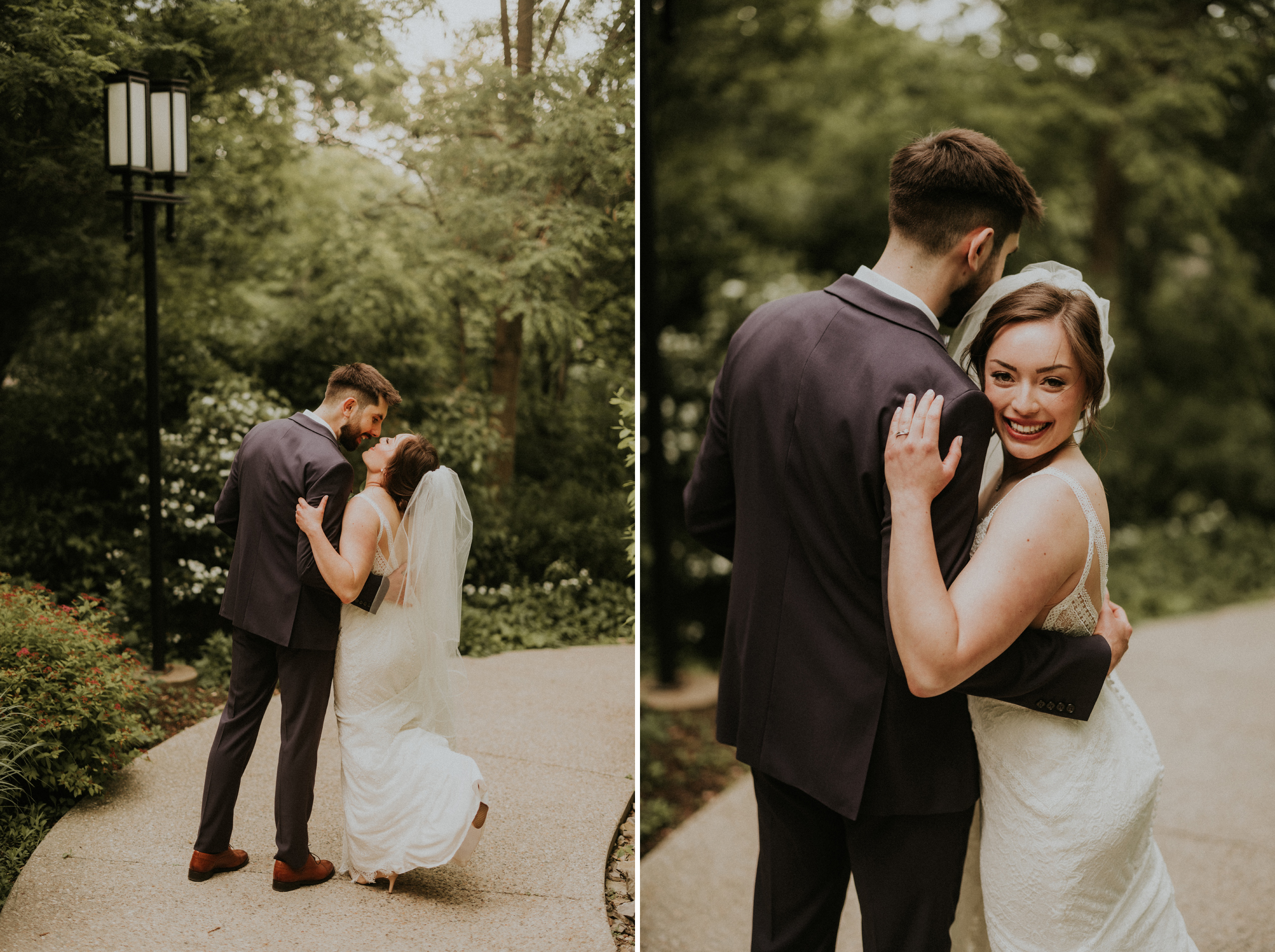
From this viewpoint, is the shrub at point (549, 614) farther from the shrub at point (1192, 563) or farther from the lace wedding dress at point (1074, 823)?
the shrub at point (1192, 563)

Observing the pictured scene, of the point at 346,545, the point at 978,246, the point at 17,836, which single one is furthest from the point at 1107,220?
the point at 17,836

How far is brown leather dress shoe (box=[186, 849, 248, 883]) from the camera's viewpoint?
2525mm

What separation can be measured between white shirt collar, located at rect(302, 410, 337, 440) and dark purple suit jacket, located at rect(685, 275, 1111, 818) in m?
1.10

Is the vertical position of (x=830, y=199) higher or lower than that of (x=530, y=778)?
higher

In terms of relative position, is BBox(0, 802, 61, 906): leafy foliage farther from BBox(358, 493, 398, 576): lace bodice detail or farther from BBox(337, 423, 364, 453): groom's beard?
BBox(337, 423, 364, 453): groom's beard

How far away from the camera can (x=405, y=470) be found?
2.65 metres

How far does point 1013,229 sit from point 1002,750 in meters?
1.12

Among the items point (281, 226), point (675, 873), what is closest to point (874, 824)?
point (675, 873)

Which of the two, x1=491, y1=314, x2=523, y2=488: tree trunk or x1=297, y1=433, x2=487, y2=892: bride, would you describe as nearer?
x1=297, y1=433, x2=487, y2=892: bride

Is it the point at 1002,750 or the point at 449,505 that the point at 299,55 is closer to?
the point at 449,505

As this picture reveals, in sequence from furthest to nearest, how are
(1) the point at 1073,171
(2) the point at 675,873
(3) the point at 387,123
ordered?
(1) the point at 1073,171
(2) the point at 675,873
(3) the point at 387,123

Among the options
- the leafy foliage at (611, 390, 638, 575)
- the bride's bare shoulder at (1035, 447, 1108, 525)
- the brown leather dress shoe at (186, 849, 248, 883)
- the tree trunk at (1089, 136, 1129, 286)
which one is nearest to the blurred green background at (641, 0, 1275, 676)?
the tree trunk at (1089, 136, 1129, 286)

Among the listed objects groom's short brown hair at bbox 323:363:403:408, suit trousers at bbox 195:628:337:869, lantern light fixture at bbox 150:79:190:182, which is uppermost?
lantern light fixture at bbox 150:79:190:182

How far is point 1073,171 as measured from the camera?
8.76 metres
